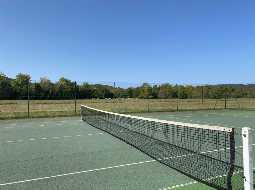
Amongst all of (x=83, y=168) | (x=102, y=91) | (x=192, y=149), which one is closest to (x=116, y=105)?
(x=102, y=91)

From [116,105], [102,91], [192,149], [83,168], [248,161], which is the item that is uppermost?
[102,91]

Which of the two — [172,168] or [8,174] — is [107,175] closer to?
[172,168]

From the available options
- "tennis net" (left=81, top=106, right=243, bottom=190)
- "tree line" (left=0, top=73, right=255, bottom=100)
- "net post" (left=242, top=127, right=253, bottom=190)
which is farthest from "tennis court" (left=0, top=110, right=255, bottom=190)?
"tree line" (left=0, top=73, right=255, bottom=100)

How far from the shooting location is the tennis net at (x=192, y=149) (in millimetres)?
5891

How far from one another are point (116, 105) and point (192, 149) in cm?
2333

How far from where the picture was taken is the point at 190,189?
5465mm

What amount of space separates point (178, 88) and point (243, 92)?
1089cm

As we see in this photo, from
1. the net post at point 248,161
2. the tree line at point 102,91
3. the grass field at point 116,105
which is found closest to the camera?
the net post at point 248,161

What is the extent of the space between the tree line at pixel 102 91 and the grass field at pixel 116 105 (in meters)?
0.57

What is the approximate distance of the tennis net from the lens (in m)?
5.89

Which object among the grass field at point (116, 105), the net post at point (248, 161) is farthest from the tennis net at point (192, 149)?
the grass field at point (116, 105)

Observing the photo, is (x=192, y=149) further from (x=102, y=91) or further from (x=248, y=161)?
Result: (x=102, y=91)

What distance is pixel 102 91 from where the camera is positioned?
36.1 m

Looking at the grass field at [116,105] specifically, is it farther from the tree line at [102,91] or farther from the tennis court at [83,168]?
the tennis court at [83,168]
